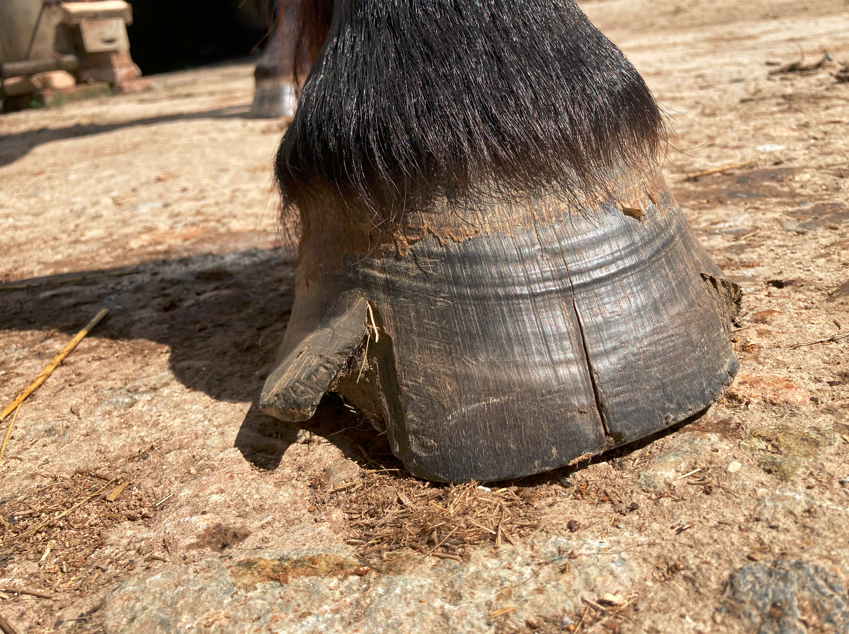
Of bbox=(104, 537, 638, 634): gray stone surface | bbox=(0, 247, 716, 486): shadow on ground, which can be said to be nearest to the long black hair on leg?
bbox=(0, 247, 716, 486): shadow on ground

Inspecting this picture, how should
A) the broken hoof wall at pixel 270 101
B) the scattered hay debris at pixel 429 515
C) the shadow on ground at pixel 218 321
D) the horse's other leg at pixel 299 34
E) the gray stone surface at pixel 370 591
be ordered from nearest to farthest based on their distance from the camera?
1. the gray stone surface at pixel 370 591
2. the scattered hay debris at pixel 429 515
3. the shadow on ground at pixel 218 321
4. the horse's other leg at pixel 299 34
5. the broken hoof wall at pixel 270 101

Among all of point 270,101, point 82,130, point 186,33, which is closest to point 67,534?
point 270,101

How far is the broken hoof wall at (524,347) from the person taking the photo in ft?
5.20

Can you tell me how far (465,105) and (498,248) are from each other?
0.32 meters

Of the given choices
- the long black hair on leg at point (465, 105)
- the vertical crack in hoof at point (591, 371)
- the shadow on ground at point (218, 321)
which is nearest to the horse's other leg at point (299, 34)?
the long black hair on leg at point (465, 105)

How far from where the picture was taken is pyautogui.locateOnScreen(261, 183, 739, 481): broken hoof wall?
62.4 inches

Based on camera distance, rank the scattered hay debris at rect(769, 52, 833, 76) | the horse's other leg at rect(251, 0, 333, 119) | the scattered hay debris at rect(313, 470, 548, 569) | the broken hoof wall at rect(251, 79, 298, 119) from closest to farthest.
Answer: the scattered hay debris at rect(313, 470, 548, 569) → the horse's other leg at rect(251, 0, 333, 119) → the scattered hay debris at rect(769, 52, 833, 76) → the broken hoof wall at rect(251, 79, 298, 119)

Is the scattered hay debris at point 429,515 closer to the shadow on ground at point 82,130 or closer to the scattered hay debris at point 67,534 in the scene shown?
the scattered hay debris at point 67,534

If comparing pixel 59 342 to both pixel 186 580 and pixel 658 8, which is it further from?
pixel 658 8

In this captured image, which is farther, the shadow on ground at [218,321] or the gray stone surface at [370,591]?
the shadow on ground at [218,321]

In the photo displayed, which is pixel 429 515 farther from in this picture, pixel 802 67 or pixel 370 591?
pixel 802 67

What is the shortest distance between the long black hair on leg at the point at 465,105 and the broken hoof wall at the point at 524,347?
4.5 inches

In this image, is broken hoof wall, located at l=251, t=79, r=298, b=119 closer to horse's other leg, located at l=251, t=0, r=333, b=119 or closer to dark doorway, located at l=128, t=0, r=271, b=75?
horse's other leg, located at l=251, t=0, r=333, b=119

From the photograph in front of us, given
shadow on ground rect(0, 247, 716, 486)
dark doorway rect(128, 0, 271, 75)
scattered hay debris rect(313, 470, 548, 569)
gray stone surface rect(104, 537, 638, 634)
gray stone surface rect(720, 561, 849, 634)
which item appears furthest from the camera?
dark doorway rect(128, 0, 271, 75)
